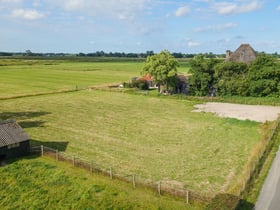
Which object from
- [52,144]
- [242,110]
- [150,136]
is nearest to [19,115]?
[52,144]

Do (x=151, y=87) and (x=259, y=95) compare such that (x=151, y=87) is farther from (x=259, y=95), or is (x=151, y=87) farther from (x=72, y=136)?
(x=72, y=136)

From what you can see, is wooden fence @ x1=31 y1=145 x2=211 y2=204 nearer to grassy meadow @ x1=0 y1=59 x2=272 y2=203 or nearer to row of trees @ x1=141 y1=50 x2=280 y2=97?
grassy meadow @ x1=0 y1=59 x2=272 y2=203

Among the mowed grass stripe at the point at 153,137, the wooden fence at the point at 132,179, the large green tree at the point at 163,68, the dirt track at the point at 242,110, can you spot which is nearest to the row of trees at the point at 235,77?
the large green tree at the point at 163,68

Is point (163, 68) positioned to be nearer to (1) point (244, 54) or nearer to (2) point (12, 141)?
(1) point (244, 54)

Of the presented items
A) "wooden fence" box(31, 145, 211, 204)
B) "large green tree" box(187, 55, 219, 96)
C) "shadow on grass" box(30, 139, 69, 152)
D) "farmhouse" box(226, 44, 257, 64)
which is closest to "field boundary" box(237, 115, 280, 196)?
"wooden fence" box(31, 145, 211, 204)

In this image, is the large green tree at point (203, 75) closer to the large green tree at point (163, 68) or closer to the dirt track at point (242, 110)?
the large green tree at point (163, 68)

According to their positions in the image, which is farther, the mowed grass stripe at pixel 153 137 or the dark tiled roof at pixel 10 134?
the dark tiled roof at pixel 10 134
